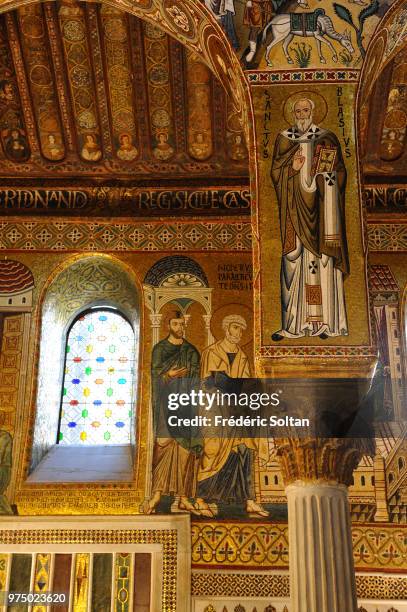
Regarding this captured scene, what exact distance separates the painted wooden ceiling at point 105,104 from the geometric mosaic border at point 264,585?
16.4 feet

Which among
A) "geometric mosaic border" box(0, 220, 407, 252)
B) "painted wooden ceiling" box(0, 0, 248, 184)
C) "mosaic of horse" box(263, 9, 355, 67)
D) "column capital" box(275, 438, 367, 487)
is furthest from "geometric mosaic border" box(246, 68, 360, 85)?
"geometric mosaic border" box(0, 220, 407, 252)

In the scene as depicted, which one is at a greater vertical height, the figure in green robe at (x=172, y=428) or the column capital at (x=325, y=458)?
the figure in green robe at (x=172, y=428)

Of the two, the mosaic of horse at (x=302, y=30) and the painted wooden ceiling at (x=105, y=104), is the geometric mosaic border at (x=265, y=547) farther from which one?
the mosaic of horse at (x=302, y=30)

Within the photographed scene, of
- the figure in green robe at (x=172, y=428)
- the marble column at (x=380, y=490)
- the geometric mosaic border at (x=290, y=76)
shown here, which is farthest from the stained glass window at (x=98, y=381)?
the geometric mosaic border at (x=290, y=76)

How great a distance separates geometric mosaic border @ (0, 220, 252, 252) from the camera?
1146 cm

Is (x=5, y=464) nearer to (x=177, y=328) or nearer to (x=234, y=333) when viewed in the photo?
(x=177, y=328)

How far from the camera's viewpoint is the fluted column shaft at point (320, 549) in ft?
22.7

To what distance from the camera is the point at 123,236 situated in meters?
11.5

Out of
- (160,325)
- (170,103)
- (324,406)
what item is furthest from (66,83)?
(324,406)

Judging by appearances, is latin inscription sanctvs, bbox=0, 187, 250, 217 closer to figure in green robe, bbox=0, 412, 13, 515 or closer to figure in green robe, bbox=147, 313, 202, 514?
figure in green robe, bbox=147, 313, 202, 514

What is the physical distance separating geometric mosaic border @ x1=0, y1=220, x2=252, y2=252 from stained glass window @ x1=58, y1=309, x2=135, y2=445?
37.1 inches

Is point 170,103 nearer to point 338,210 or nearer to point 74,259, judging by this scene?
point 74,259

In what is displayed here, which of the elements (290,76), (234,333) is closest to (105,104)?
(234,333)

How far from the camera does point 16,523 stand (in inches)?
394
